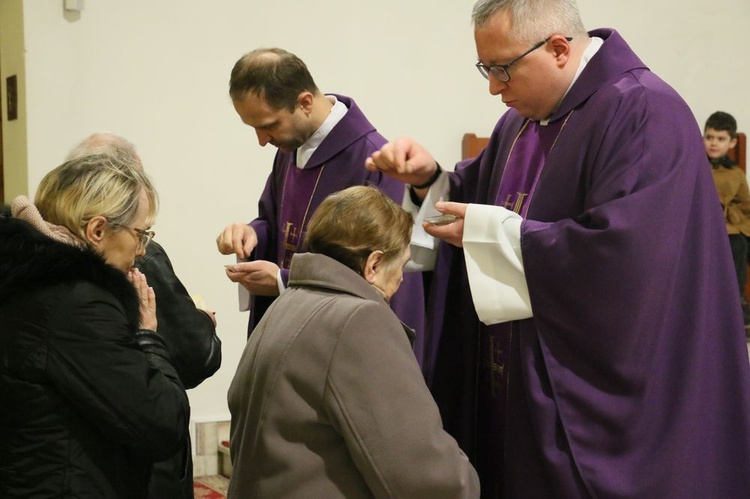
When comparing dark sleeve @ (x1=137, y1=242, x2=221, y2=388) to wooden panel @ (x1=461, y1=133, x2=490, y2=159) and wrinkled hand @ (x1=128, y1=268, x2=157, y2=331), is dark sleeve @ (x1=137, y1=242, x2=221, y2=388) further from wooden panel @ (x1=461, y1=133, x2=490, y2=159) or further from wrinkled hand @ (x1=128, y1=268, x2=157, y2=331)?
wooden panel @ (x1=461, y1=133, x2=490, y2=159)

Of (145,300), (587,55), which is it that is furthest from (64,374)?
(587,55)

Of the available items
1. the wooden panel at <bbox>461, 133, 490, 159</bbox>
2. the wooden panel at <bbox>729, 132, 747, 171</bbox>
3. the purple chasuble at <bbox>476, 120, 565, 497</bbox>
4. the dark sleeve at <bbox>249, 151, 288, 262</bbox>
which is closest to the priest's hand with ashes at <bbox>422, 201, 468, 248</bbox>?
the purple chasuble at <bbox>476, 120, 565, 497</bbox>

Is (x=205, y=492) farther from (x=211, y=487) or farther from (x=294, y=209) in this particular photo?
(x=294, y=209)

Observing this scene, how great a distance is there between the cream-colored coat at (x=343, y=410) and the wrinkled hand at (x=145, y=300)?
1.39 ft

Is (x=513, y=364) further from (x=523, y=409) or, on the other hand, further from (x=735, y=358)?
(x=735, y=358)

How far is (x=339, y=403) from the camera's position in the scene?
2160 mm

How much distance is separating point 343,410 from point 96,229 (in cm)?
84

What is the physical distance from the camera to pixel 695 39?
7.48m

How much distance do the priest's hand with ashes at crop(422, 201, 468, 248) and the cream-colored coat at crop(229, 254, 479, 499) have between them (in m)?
0.50

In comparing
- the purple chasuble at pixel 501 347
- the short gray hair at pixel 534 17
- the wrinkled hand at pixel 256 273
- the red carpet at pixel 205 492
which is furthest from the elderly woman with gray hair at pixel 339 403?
the red carpet at pixel 205 492

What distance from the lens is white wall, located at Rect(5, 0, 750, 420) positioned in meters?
5.54

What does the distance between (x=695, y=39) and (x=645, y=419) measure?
5582mm

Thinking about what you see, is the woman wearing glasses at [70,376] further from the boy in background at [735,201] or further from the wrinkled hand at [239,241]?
the boy in background at [735,201]

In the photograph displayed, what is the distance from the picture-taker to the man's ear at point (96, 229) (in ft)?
8.34
